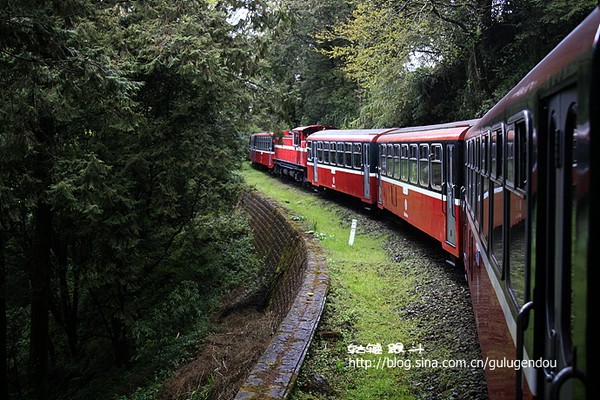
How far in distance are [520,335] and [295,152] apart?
24.4 metres

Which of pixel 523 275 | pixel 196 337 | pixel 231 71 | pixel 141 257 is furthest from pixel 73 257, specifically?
pixel 523 275

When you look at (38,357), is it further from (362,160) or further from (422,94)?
(422,94)

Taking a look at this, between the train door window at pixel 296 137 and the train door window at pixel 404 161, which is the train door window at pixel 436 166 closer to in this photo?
the train door window at pixel 404 161

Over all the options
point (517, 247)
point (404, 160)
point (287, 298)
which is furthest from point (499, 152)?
point (404, 160)

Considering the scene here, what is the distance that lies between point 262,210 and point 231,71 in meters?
7.88

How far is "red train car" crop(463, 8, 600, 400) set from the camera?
1.56 metres

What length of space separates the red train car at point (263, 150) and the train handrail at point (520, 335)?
28996 mm

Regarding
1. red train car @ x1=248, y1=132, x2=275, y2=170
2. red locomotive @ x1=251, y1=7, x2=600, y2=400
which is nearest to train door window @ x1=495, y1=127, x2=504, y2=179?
red locomotive @ x1=251, y1=7, x2=600, y2=400

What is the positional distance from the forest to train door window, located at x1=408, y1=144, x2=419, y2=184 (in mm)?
2734

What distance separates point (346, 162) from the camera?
1875 centimetres

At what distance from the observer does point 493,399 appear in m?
3.78

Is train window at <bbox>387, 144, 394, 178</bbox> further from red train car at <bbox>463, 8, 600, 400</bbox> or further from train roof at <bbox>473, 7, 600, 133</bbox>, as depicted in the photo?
train roof at <bbox>473, 7, 600, 133</bbox>

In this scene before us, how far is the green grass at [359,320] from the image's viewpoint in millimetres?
5414

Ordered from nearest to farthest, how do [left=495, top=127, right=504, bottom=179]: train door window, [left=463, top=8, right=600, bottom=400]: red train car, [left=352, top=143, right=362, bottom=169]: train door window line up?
[left=463, top=8, right=600, bottom=400]: red train car
[left=495, top=127, right=504, bottom=179]: train door window
[left=352, top=143, right=362, bottom=169]: train door window
